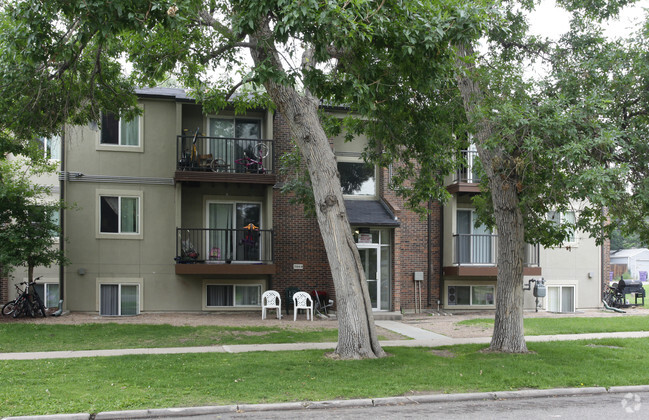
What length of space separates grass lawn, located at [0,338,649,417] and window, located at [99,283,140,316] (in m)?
7.86

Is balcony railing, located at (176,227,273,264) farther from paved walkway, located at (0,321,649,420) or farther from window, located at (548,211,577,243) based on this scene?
window, located at (548,211,577,243)

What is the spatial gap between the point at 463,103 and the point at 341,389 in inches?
275

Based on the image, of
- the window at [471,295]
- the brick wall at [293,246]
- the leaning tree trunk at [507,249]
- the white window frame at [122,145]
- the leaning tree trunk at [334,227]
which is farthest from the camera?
the window at [471,295]

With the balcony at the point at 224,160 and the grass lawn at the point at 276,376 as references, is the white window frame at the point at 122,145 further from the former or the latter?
the grass lawn at the point at 276,376

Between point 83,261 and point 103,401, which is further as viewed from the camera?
point 83,261

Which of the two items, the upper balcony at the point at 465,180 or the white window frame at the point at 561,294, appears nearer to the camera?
the upper balcony at the point at 465,180

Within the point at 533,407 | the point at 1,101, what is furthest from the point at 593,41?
the point at 1,101

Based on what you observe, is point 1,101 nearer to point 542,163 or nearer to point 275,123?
point 275,123

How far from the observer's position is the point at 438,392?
8328 millimetres

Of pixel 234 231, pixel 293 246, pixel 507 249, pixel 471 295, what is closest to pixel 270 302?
pixel 293 246

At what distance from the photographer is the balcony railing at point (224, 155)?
17781 millimetres

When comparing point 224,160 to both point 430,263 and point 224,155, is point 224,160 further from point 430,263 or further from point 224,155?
point 430,263

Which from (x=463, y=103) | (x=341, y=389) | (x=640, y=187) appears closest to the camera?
(x=341, y=389)

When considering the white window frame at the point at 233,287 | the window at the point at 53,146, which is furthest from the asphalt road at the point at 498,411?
the window at the point at 53,146
